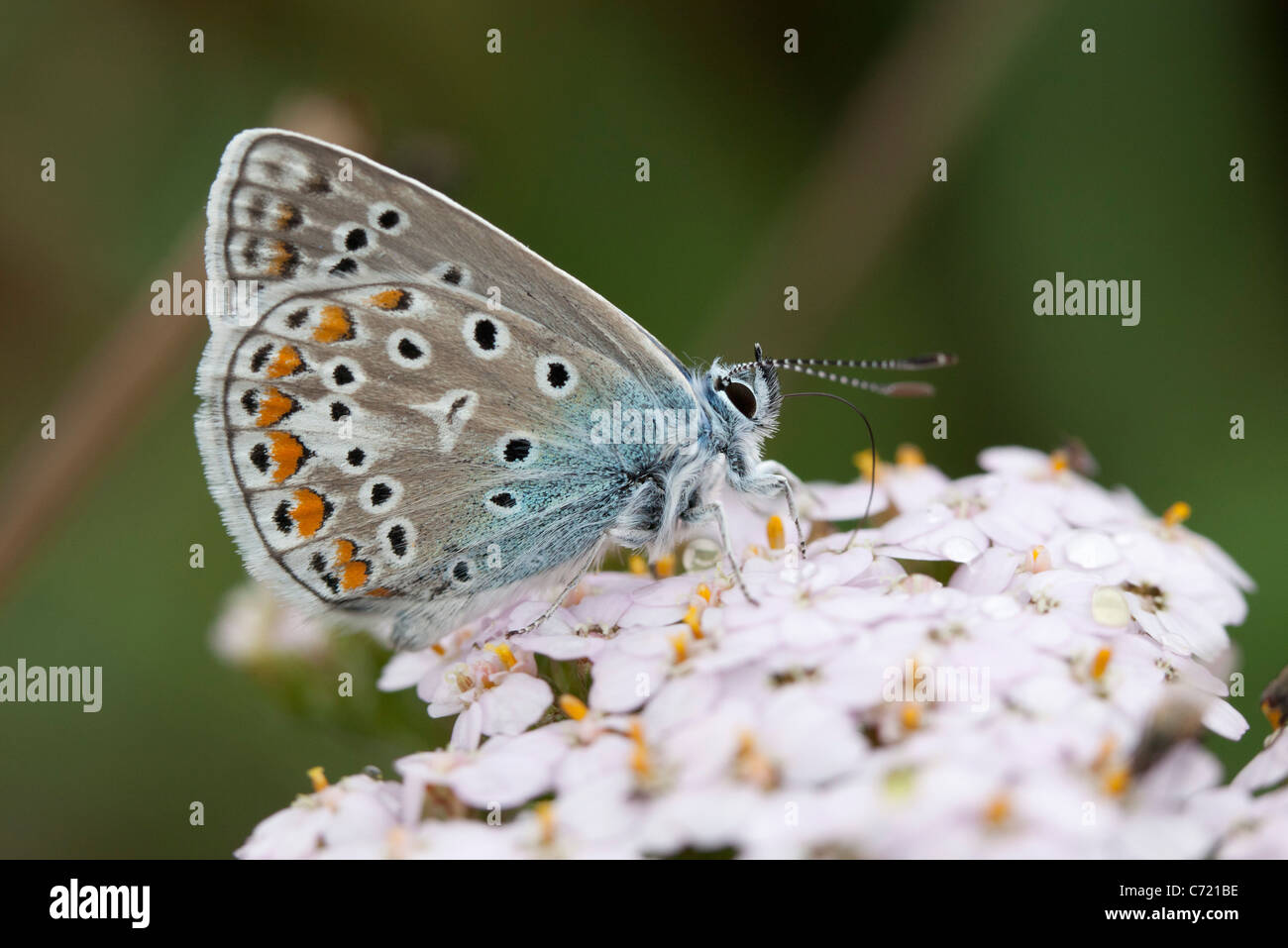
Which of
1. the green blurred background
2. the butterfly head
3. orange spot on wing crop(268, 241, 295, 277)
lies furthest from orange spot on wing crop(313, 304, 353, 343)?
the green blurred background

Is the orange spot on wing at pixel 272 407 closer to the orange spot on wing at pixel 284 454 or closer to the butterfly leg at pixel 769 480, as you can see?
the orange spot on wing at pixel 284 454

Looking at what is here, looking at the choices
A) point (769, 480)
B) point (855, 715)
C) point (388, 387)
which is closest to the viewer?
point (855, 715)

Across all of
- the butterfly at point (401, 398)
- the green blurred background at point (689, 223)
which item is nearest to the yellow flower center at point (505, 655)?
the butterfly at point (401, 398)

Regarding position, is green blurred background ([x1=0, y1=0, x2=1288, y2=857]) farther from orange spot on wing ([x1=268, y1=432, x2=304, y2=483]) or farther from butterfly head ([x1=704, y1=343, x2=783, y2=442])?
butterfly head ([x1=704, y1=343, x2=783, y2=442])

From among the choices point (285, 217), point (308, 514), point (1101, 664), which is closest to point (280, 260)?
point (285, 217)

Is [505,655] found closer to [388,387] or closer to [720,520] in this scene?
[720,520]
